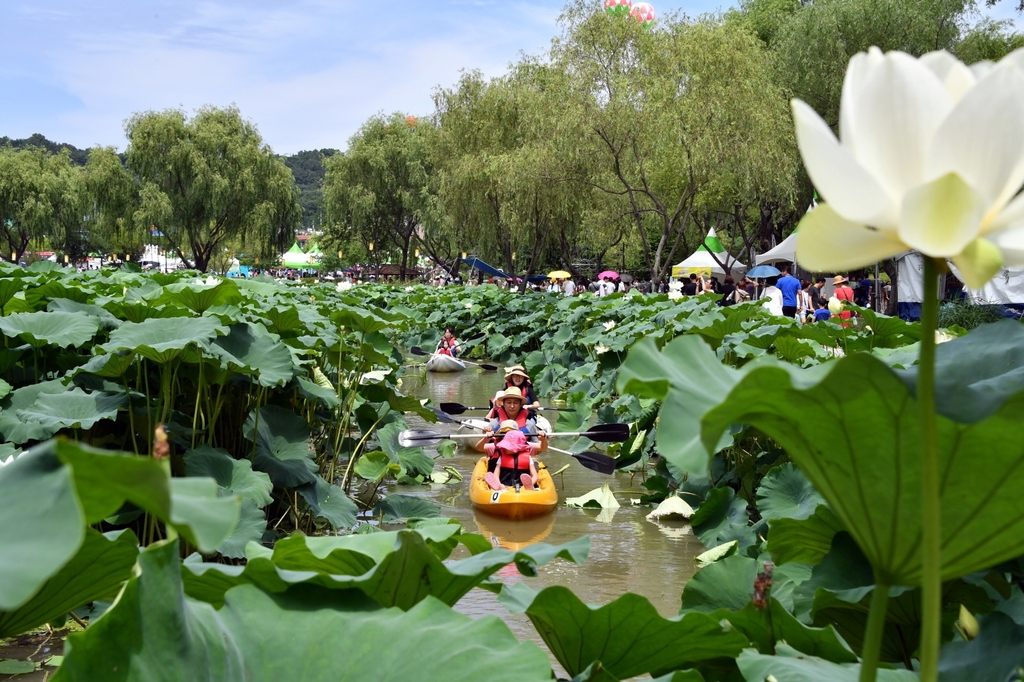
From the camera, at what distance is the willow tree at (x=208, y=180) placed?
38219 mm

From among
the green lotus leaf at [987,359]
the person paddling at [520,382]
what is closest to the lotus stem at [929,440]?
the green lotus leaf at [987,359]

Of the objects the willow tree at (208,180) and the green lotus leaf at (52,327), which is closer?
the green lotus leaf at (52,327)

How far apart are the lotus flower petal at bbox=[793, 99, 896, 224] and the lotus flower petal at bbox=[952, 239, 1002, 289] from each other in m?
0.08

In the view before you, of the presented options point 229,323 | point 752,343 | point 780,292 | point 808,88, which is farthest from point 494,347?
point 229,323

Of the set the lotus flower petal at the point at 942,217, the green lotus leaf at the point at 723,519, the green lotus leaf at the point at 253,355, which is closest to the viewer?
the lotus flower petal at the point at 942,217

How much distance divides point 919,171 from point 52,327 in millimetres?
4954

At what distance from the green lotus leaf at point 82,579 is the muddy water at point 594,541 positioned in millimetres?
3618

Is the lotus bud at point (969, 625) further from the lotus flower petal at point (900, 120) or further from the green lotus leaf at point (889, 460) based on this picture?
the lotus flower petal at point (900, 120)

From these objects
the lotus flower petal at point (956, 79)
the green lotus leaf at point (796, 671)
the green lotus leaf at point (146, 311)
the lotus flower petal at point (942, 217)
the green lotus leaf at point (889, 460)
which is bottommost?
the green lotus leaf at point (796, 671)

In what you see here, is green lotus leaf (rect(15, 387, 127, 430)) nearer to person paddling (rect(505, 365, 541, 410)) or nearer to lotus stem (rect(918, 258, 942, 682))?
lotus stem (rect(918, 258, 942, 682))

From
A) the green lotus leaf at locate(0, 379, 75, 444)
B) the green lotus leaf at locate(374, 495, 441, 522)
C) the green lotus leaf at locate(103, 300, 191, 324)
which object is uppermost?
the green lotus leaf at locate(103, 300, 191, 324)

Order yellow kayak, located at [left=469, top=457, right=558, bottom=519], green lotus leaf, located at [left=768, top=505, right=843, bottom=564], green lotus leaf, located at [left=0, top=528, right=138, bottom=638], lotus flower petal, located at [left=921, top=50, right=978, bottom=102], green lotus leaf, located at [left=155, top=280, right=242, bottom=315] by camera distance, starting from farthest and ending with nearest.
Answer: yellow kayak, located at [left=469, top=457, right=558, bottom=519]
green lotus leaf, located at [left=155, top=280, right=242, bottom=315]
green lotus leaf, located at [left=768, top=505, right=843, bottom=564]
green lotus leaf, located at [left=0, top=528, right=138, bottom=638]
lotus flower petal, located at [left=921, top=50, right=978, bottom=102]

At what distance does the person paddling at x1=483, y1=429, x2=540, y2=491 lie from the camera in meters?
8.12

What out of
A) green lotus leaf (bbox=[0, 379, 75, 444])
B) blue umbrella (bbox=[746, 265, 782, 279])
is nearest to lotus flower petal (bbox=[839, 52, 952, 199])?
green lotus leaf (bbox=[0, 379, 75, 444])
